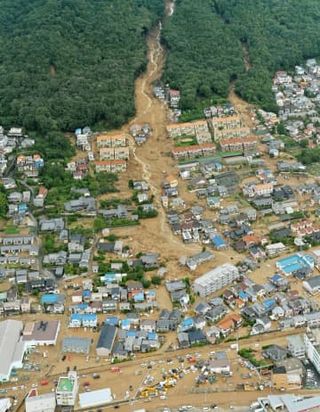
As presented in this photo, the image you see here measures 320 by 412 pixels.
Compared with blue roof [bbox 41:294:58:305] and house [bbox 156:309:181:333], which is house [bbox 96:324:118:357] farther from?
blue roof [bbox 41:294:58:305]

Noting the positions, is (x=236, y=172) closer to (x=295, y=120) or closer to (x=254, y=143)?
(x=254, y=143)

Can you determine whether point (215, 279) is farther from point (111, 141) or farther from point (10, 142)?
point (10, 142)

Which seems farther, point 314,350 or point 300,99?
point 300,99

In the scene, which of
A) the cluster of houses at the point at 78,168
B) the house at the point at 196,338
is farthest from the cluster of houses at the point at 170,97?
the house at the point at 196,338

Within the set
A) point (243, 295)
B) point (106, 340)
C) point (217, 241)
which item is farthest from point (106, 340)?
point (217, 241)

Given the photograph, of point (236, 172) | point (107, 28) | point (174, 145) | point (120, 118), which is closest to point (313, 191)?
point (236, 172)

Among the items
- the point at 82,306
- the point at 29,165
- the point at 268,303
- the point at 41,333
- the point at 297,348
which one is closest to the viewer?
the point at 297,348
